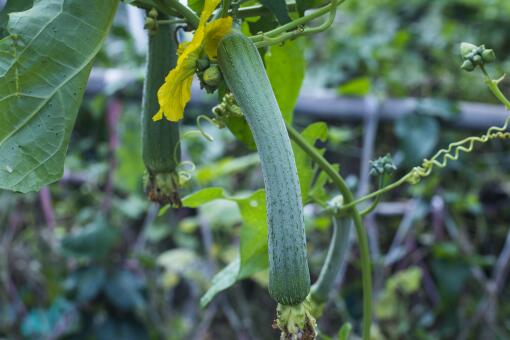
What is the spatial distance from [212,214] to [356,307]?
1.66 ft

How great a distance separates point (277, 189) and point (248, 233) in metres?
0.28

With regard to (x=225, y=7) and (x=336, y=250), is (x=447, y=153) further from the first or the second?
(x=225, y=7)

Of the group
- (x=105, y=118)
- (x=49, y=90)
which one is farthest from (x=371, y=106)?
(x=49, y=90)

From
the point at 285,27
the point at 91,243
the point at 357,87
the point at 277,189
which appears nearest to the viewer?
the point at 277,189

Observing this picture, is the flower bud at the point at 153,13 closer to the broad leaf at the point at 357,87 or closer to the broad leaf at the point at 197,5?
the broad leaf at the point at 197,5

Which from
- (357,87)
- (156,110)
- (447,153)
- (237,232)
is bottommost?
(237,232)

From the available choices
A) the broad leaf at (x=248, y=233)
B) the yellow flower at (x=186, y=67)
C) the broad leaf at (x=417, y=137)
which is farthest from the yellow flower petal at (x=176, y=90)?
the broad leaf at (x=417, y=137)

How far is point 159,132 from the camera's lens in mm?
605

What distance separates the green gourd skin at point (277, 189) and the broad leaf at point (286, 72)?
0.77 ft

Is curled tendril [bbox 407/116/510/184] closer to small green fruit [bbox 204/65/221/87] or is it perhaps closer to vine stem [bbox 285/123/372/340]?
vine stem [bbox 285/123/372/340]

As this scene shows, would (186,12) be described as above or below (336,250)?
above

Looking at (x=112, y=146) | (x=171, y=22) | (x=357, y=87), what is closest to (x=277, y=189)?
(x=171, y=22)

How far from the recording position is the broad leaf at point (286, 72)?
69 cm

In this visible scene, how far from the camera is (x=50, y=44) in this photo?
51 cm
